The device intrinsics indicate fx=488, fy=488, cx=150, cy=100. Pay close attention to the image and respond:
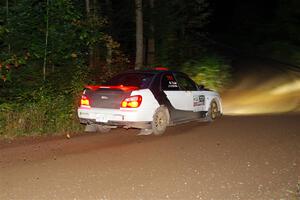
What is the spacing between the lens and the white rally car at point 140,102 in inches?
422

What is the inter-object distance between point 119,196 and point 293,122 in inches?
323

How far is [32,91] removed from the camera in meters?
12.9

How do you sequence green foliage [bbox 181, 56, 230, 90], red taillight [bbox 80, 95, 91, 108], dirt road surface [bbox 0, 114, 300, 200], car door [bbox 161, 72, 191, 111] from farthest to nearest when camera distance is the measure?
green foliage [bbox 181, 56, 230, 90], car door [bbox 161, 72, 191, 111], red taillight [bbox 80, 95, 91, 108], dirt road surface [bbox 0, 114, 300, 200]

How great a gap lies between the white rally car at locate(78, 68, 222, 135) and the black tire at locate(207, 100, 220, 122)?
824mm

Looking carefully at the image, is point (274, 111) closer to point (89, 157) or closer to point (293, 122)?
point (293, 122)

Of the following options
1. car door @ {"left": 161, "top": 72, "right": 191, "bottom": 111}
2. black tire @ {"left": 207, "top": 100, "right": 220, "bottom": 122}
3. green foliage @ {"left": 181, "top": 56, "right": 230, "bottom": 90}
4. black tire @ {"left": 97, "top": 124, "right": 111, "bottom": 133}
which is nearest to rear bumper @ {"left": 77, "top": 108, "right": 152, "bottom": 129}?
black tire @ {"left": 97, "top": 124, "right": 111, "bottom": 133}

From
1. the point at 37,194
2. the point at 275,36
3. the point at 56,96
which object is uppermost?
the point at 275,36

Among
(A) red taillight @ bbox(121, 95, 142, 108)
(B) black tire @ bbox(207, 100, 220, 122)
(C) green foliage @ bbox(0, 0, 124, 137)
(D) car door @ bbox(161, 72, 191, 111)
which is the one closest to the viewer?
(A) red taillight @ bbox(121, 95, 142, 108)

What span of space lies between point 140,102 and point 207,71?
10502 mm

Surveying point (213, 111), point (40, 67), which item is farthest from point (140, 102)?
point (40, 67)

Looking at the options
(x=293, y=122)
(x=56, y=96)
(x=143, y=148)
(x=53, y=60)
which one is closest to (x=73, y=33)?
(x=53, y=60)

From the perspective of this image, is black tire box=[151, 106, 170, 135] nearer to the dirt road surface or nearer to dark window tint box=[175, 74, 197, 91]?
the dirt road surface

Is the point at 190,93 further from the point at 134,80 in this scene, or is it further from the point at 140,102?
the point at 140,102

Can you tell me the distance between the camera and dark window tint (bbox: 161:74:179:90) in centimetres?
1168
